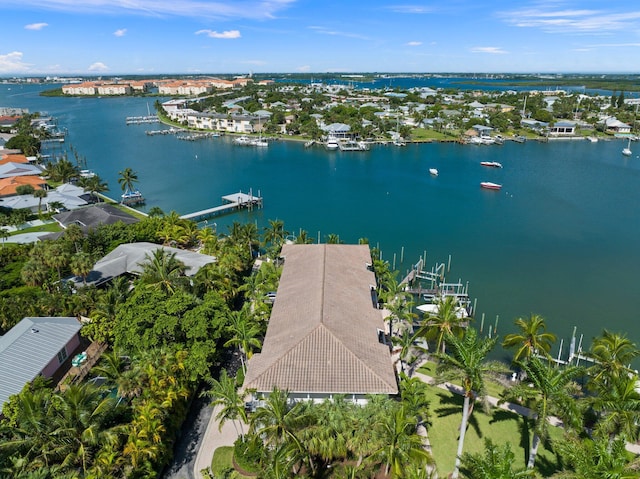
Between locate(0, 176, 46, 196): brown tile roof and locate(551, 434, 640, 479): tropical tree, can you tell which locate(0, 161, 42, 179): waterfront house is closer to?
locate(0, 176, 46, 196): brown tile roof

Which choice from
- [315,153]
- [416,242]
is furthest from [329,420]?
[315,153]

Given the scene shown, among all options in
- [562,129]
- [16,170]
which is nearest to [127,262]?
[16,170]

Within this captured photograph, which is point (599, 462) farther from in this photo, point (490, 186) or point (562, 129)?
point (562, 129)

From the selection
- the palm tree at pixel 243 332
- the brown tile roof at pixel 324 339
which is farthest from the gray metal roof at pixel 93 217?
the palm tree at pixel 243 332

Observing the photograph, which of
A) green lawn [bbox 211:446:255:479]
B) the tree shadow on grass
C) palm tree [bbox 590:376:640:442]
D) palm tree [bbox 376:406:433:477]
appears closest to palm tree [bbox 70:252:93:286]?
green lawn [bbox 211:446:255:479]

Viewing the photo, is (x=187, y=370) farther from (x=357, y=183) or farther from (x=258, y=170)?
(x=258, y=170)
